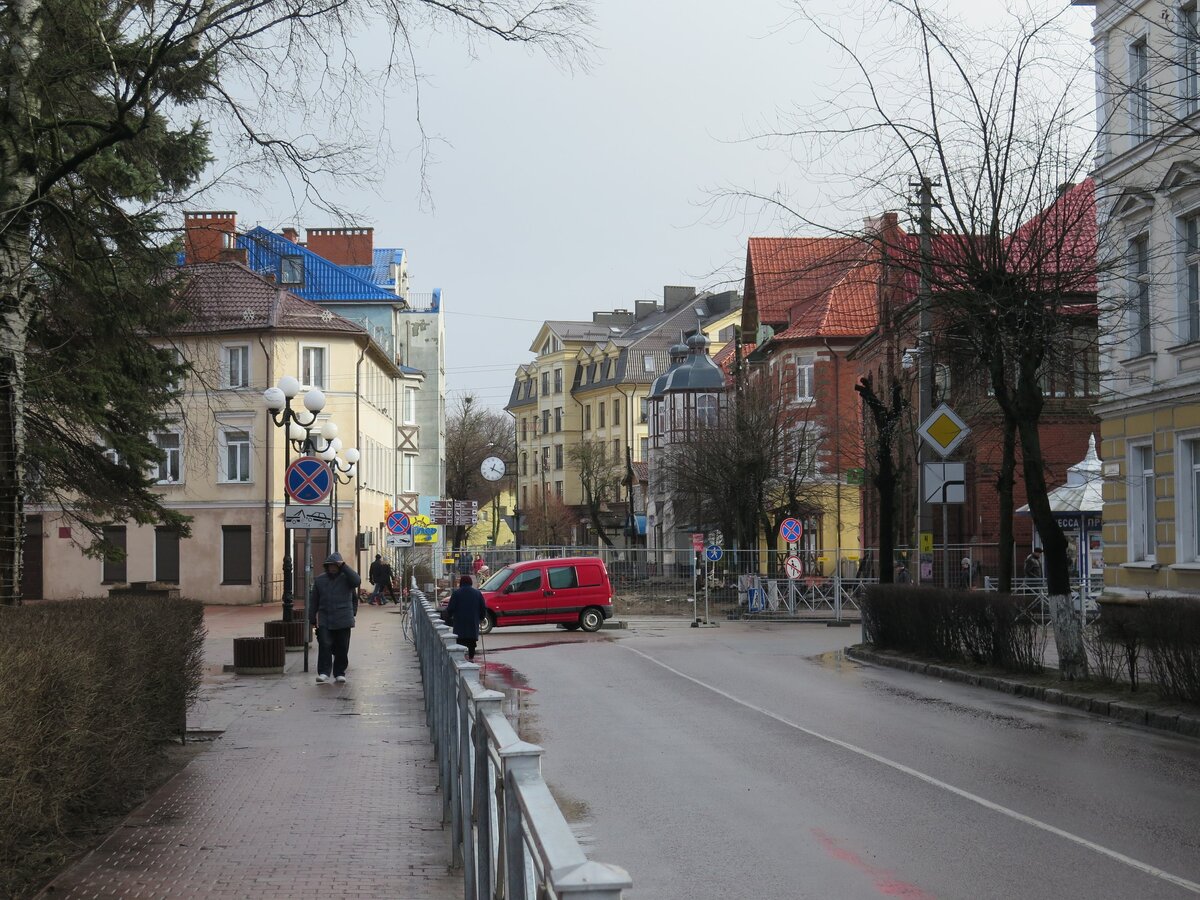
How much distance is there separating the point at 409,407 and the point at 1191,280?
57253mm

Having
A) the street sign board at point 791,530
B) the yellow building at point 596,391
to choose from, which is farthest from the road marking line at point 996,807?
the yellow building at point 596,391

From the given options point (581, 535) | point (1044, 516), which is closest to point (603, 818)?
point (1044, 516)

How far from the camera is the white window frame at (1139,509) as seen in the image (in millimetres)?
27281

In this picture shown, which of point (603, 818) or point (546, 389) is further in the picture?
point (546, 389)

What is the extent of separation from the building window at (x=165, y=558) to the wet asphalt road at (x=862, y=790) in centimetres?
3805

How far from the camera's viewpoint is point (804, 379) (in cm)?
6675

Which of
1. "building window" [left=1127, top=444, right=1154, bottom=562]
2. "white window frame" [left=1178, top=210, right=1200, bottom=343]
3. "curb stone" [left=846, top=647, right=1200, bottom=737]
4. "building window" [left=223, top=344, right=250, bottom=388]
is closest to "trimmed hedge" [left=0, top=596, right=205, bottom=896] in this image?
"curb stone" [left=846, top=647, right=1200, bottom=737]

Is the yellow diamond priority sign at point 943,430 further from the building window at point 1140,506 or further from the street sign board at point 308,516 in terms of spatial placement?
the street sign board at point 308,516

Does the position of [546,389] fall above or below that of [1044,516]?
above

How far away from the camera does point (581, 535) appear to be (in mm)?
111250

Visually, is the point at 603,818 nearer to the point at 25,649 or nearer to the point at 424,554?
the point at 25,649

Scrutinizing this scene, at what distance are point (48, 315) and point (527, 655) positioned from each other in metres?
13.6

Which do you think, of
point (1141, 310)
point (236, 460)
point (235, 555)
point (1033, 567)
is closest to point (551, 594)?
point (1033, 567)

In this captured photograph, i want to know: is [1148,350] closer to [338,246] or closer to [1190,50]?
[1190,50]
